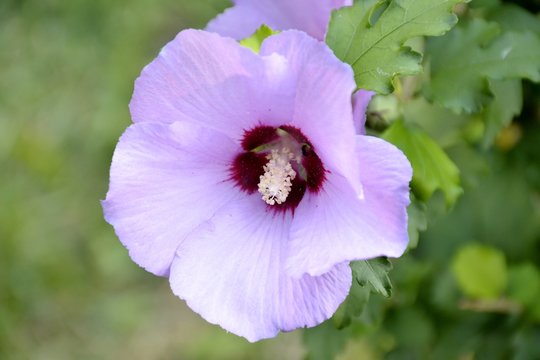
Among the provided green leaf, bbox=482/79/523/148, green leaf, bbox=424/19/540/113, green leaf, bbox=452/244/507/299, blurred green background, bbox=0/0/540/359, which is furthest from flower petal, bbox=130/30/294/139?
blurred green background, bbox=0/0/540/359

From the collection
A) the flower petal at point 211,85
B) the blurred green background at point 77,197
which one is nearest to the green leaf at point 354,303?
the flower petal at point 211,85

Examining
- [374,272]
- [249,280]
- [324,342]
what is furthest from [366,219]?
[324,342]

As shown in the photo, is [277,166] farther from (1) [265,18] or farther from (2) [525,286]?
(2) [525,286]

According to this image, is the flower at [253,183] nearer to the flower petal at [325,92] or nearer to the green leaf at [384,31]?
the flower petal at [325,92]

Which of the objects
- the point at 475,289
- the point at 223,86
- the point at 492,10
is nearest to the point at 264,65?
the point at 223,86

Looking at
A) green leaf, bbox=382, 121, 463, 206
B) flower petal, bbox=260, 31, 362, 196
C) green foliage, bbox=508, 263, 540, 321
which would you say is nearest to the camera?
flower petal, bbox=260, 31, 362, 196

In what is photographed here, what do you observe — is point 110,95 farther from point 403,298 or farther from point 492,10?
point 492,10

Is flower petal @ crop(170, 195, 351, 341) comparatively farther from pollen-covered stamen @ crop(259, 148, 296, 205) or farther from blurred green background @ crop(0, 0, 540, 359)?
blurred green background @ crop(0, 0, 540, 359)
